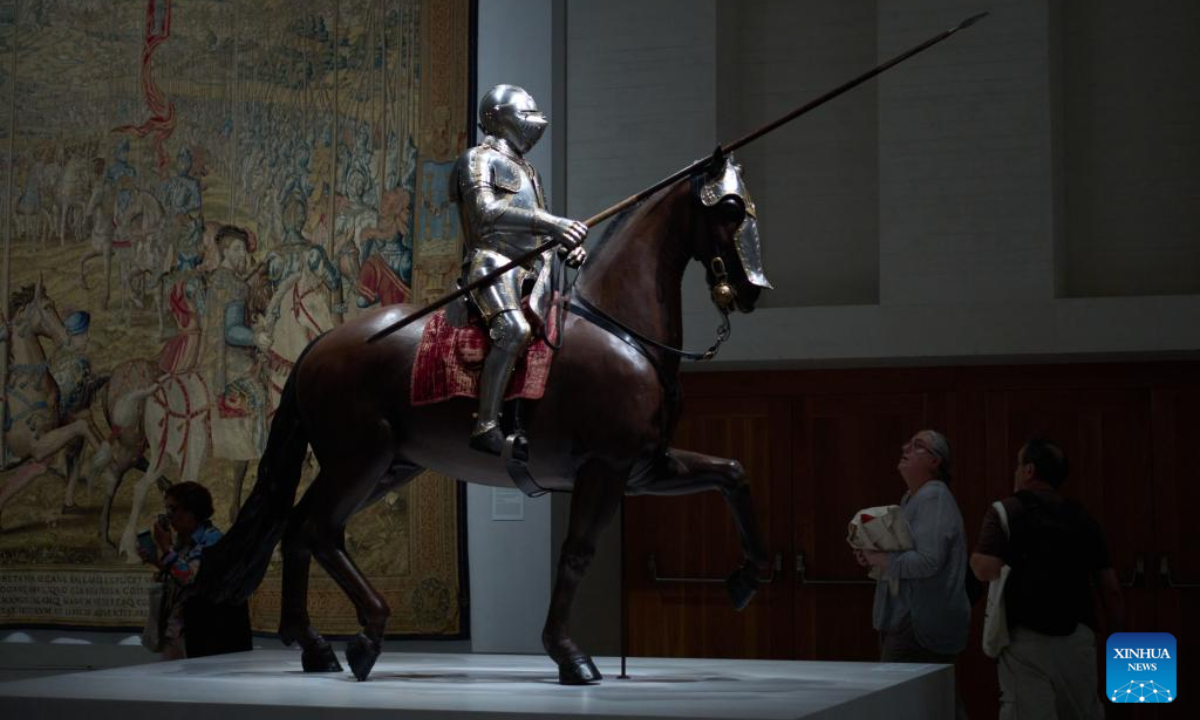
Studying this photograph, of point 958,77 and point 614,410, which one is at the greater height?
point 958,77

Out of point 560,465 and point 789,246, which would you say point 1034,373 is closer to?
point 789,246

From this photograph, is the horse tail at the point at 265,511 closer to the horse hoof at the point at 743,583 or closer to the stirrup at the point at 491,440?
the stirrup at the point at 491,440

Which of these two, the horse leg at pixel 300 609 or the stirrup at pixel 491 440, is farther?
the horse leg at pixel 300 609

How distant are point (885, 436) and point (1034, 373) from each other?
1.02 m

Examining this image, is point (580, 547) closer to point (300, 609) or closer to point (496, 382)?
point (496, 382)

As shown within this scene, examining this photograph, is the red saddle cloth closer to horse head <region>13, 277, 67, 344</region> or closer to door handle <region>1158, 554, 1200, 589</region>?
door handle <region>1158, 554, 1200, 589</region>

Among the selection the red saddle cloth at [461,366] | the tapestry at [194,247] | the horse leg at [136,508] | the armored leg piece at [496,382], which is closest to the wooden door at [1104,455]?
the tapestry at [194,247]

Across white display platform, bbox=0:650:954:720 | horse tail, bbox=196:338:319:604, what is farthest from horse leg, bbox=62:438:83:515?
horse tail, bbox=196:338:319:604

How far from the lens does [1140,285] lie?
30.4ft

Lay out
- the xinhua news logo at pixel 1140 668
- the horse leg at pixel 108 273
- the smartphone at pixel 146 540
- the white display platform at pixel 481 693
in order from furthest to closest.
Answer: the horse leg at pixel 108 273 → the smartphone at pixel 146 540 → the xinhua news logo at pixel 1140 668 → the white display platform at pixel 481 693

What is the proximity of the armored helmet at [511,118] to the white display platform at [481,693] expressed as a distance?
1.85m

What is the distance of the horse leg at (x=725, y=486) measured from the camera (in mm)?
5086

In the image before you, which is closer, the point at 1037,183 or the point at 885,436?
the point at 1037,183

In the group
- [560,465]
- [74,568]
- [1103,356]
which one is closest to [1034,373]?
[1103,356]
